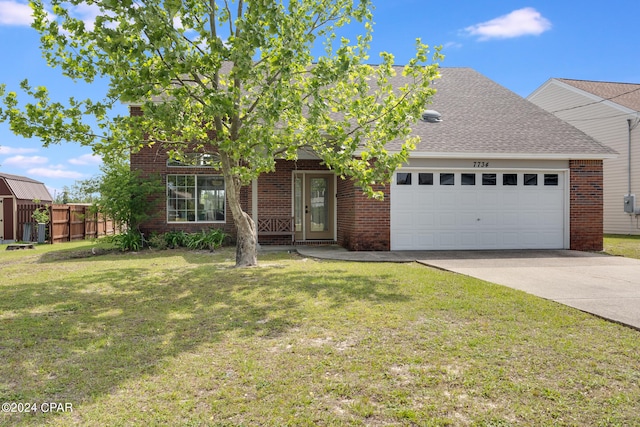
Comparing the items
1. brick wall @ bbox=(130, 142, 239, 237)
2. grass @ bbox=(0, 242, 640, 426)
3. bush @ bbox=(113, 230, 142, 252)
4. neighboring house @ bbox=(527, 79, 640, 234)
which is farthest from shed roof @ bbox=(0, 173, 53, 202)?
neighboring house @ bbox=(527, 79, 640, 234)

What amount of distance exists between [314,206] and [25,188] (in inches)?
735

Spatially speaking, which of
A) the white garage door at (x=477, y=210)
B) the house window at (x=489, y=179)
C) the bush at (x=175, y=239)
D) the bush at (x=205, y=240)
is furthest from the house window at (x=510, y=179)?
the bush at (x=175, y=239)

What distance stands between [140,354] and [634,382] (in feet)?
13.7

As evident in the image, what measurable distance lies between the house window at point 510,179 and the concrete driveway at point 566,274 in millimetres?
1942

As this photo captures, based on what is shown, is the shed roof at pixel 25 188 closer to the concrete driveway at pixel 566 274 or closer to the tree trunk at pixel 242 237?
the tree trunk at pixel 242 237

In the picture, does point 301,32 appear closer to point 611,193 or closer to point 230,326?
point 230,326

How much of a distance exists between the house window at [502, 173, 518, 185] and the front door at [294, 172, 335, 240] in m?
5.21

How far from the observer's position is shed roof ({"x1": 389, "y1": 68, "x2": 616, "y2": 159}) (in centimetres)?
1243

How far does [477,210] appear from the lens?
12648mm

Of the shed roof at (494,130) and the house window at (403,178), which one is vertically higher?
the shed roof at (494,130)

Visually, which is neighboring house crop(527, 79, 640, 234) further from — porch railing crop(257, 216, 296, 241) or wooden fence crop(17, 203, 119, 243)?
wooden fence crop(17, 203, 119, 243)

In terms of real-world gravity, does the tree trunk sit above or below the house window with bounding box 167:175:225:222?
below

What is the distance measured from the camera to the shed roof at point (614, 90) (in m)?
21.1

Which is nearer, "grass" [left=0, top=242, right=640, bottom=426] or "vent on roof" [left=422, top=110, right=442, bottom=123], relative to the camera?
"grass" [left=0, top=242, right=640, bottom=426]
